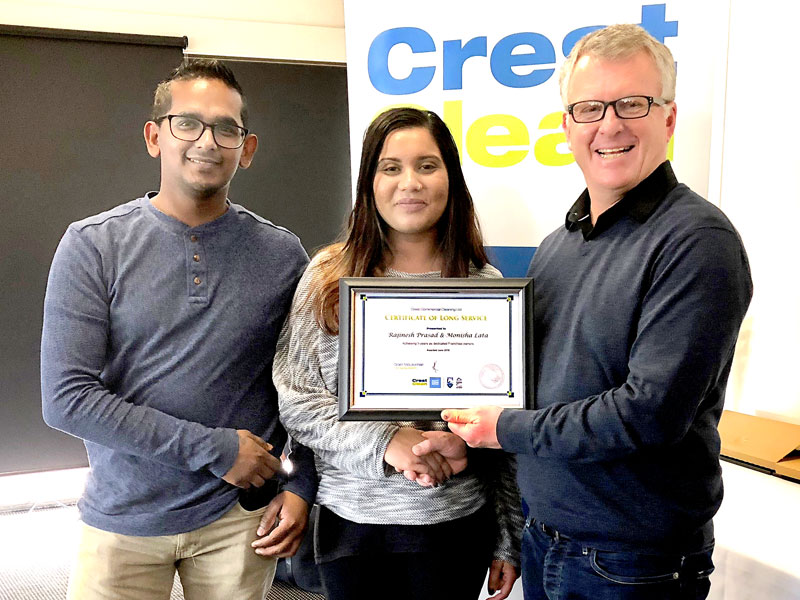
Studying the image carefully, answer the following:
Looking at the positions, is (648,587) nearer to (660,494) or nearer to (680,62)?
(660,494)

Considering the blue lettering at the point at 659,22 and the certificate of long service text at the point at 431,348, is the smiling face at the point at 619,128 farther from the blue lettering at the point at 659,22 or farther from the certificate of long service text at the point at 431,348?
the blue lettering at the point at 659,22

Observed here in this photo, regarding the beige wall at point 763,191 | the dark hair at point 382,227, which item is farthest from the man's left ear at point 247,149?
the beige wall at point 763,191

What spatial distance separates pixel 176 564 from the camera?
69.4 inches

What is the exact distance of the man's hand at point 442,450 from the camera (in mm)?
1546

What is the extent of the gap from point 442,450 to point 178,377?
68cm

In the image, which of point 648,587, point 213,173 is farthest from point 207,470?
point 648,587

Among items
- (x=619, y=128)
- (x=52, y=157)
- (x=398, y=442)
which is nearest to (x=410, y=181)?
(x=619, y=128)

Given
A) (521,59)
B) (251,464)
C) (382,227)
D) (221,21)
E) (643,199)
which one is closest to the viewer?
(643,199)

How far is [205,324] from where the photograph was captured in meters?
1.72

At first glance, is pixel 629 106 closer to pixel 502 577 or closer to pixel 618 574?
pixel 618 574

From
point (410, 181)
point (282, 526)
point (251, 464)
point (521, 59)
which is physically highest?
point (521, 59)

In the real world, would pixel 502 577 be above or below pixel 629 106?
below

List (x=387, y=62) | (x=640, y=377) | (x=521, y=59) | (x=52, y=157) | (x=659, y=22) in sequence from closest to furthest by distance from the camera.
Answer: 1. (x=640, y=377)
2. (x=659, y=22)
3. (x=521, y=59)
4. (x=387, y=62)
5. (x=52, y=157)

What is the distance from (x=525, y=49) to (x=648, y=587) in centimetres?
173
